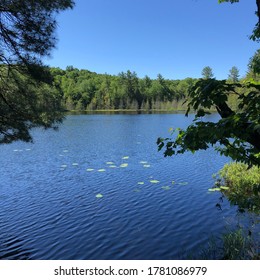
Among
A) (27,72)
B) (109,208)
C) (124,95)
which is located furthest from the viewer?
(124,95)

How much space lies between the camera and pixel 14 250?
1004cm

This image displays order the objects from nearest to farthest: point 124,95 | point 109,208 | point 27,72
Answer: point 27,72 < point 109,208 < point 124,95

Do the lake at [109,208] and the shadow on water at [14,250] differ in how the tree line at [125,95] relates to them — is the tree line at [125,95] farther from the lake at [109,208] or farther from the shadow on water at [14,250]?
the shadow on water at [14,250]

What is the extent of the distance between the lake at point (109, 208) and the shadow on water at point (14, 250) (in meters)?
0.03

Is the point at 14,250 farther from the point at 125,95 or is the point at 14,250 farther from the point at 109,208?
the point at 125,95

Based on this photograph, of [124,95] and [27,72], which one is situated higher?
[27,72]

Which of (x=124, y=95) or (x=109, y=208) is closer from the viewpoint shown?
(x=109, y=208)

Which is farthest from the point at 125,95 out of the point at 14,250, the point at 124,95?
the point at 14,250

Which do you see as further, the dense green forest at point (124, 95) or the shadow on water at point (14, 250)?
the dense green forest at point (124, 95)

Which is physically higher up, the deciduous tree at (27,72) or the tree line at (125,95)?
the deciduous tree at (27,72)

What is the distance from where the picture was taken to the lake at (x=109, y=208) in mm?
10125

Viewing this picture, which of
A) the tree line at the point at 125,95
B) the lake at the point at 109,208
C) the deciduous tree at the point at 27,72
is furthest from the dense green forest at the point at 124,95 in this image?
the deciduous tree at the point at 27,72

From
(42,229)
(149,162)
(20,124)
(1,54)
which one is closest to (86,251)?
(42,229)

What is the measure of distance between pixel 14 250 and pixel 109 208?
16.2ft
